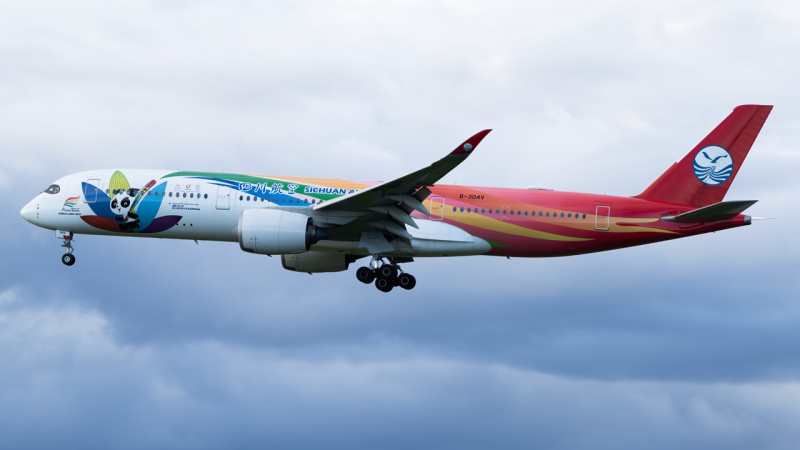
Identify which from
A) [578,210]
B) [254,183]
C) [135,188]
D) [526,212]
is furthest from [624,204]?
[135,188]

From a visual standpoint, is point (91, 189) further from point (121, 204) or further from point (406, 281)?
point (406, 281)

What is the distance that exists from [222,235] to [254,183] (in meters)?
2.34

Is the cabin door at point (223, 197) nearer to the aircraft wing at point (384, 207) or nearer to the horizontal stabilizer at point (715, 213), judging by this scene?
the aircraft wing at point (384, 207)

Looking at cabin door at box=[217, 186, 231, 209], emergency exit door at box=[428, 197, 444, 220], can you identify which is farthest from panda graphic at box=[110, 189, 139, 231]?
emergency exit door at box=[428, 197, 444, 220]

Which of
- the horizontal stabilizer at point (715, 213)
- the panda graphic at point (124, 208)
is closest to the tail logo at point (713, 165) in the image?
the horizontal stabilizer at point (715, 213)

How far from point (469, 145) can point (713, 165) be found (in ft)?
45.0

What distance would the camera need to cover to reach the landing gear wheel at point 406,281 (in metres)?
31.5

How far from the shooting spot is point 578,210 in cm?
3064

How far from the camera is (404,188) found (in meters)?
27.0

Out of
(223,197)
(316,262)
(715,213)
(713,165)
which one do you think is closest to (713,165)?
Answer: (713,165)

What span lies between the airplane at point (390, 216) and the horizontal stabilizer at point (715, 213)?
0.15ft

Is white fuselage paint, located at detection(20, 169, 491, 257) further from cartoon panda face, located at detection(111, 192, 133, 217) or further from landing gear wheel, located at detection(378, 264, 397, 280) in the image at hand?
landing gear wheel, located at detection(378, 264, 397, 280)

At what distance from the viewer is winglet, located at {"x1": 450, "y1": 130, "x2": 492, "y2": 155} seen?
23250 millimetres

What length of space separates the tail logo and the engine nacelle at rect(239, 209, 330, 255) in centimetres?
1608
